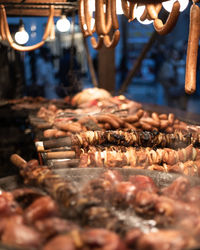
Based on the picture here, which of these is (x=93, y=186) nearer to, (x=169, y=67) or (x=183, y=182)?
(x=183, y=182)

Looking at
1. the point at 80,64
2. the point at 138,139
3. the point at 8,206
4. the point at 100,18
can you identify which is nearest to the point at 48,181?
the point at 8,206

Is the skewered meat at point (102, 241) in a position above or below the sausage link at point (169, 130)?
above

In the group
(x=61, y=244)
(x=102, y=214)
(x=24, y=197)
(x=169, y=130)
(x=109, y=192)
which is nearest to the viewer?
(x=61, y=244)

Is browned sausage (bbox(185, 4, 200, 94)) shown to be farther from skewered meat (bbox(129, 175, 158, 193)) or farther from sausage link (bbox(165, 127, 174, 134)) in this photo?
sausage link (bbox(165, 127, 174, 134))

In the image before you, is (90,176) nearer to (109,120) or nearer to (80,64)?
(109,120)

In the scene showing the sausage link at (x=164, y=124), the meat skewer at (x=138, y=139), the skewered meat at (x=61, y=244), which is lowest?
the sausage link at (x=164, y=124)

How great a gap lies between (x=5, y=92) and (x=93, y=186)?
780cm

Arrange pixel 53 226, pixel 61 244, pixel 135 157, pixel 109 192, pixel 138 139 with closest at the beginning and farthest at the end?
pixel 61 244, pixel 53 226, pixel 109 192, pixel 135 157, pixel 138 139

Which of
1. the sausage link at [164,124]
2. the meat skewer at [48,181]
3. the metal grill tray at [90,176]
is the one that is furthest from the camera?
the sausage link at [164,124]

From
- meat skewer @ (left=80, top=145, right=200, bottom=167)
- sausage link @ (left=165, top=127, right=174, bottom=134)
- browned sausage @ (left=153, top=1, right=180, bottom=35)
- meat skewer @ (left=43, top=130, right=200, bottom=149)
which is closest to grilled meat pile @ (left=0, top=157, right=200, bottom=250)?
meat skewer @ (left=80, top=145, right=200, bottom=167)

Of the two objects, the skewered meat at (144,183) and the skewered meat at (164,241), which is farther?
the skewered meat at (144,183)

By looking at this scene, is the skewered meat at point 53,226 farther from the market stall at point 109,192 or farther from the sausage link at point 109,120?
the sausage link at point 109,120

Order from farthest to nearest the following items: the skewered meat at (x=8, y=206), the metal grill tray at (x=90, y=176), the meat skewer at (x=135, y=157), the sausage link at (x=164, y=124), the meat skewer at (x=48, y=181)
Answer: the sausage link at (x=164, y=124), the meat skewer at (x=135, y=157), the metal grill tray at (x=90, y=176), the meat skewer at (x=48, y=181), the skewered meat at (x=8, y=206)

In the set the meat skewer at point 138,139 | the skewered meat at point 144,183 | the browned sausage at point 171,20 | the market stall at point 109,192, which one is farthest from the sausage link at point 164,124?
the skewered meat at point 144,183
